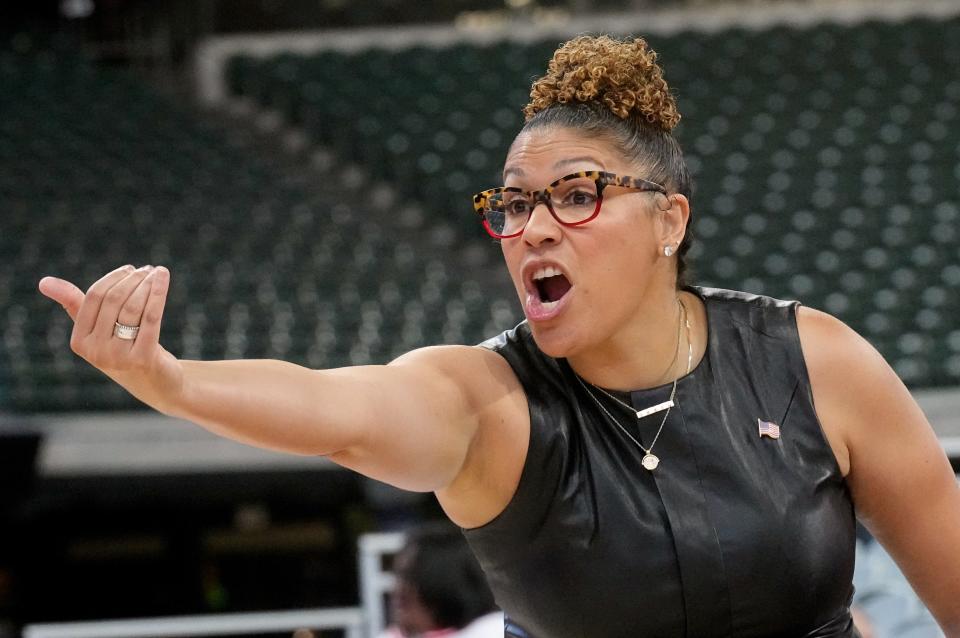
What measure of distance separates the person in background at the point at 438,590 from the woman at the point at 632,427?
98 centimetres

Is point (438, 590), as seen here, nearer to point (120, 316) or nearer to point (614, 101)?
point (614, 101)

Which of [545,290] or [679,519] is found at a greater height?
[545,290]

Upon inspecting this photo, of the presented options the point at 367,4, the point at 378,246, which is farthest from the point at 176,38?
the point at 378,246

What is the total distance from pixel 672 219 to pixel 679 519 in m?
0.39

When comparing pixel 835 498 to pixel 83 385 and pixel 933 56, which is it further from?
pixel 933 56

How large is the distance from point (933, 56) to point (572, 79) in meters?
11.0

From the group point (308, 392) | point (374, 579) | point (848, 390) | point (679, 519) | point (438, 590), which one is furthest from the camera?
point (374, 579)

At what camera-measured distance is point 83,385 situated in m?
6.96

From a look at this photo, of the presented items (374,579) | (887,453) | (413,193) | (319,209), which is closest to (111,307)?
(887,453)

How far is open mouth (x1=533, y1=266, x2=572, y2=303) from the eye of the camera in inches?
63.5

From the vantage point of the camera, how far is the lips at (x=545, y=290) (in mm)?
1596

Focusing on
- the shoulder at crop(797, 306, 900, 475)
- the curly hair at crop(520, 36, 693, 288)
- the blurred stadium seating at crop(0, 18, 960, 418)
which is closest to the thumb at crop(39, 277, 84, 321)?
the curly hair at crop(520, 36, 693, 288)

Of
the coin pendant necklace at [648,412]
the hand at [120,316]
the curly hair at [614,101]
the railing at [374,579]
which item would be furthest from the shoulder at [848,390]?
the railing at [374,579]

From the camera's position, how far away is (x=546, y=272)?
1.61m
